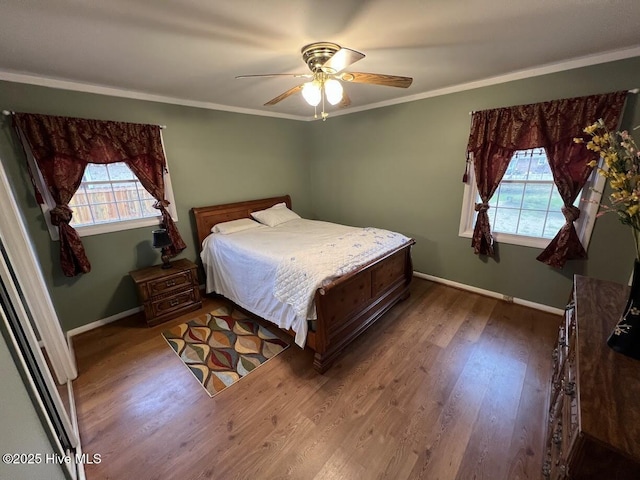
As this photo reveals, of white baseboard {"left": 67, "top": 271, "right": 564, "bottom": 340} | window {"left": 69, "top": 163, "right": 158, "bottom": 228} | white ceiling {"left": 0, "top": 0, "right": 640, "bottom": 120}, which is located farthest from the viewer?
white baseboard {"left": 67, "top": 271, "right": 564, "bottom": 340}

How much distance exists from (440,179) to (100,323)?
4150mm

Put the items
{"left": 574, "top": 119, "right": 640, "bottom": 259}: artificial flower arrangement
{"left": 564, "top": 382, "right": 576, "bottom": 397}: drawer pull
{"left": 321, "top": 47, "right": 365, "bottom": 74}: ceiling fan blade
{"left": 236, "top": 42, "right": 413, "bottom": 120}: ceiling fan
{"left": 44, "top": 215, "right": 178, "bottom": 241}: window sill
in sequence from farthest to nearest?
1. {"left": 44, "top": 215, "right": 178, "bottom": 241}: window sill
2. {"left": 236, "top": 42, "right": 413, "bottom": 120}: ceiling fan
3. {"left": 321, "top": 47, "right": 365, "bottom": 74}: ceiling fan blade
4. {"left": 564, "top": 382, "right": 576, "bottom": 397}: drawer pull
5. {"left": 574, "top": 119, "right": 640, "bottom": 259}: artificial flower arrangement

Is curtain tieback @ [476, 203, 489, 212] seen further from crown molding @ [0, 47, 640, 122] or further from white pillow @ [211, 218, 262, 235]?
white pillow @ [211, 218, 262, 235]

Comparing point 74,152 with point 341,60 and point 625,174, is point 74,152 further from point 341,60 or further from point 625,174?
point 625,174

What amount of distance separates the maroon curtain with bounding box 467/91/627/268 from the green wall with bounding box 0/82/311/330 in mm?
2708

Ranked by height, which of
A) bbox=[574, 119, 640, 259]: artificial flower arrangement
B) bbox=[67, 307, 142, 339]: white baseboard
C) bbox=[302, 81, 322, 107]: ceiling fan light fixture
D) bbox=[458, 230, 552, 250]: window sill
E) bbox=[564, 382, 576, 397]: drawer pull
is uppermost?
bbox=[302, 81, 322, 107]: ceiling fan light fixture

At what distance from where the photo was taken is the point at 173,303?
2795mm

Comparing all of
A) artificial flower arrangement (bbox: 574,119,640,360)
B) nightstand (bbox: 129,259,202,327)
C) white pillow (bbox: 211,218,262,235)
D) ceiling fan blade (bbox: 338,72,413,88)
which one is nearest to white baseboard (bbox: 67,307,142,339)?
nightstand (bbox: 129,259,202,327)

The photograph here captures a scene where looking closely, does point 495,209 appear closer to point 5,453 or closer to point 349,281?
point 349,281

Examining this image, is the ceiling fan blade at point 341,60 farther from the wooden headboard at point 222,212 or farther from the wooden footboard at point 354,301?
the wooden headboard at point 222,212

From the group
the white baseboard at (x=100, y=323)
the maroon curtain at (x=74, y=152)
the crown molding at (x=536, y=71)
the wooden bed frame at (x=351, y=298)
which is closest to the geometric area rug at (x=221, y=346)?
the wooden bed frame at (x=351, y=298)

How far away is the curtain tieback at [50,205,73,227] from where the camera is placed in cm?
226

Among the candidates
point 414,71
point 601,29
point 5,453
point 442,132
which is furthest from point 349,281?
point 601,29

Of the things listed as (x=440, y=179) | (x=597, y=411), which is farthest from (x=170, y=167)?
(x=597, y=411)
